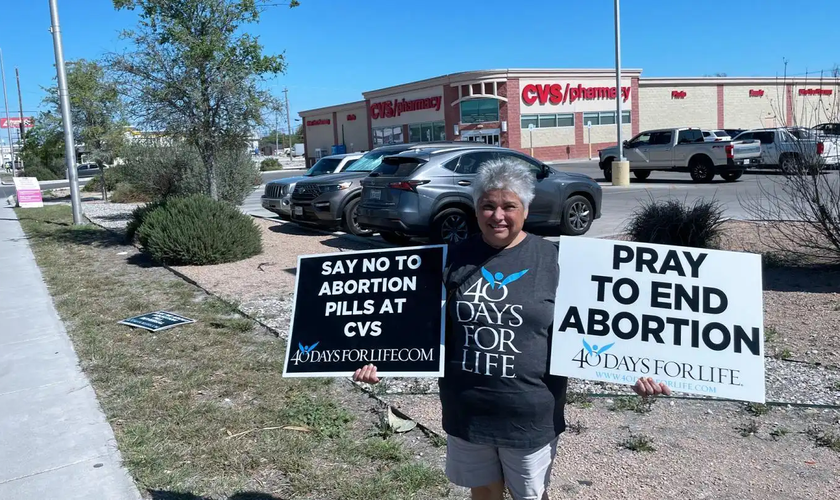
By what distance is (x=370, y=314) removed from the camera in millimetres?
3340

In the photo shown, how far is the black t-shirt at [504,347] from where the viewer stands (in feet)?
9.23

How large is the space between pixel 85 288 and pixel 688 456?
27.8ft

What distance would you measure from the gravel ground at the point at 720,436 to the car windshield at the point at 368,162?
333 inches

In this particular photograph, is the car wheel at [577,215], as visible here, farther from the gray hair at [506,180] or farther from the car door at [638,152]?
the car door at [638,152]

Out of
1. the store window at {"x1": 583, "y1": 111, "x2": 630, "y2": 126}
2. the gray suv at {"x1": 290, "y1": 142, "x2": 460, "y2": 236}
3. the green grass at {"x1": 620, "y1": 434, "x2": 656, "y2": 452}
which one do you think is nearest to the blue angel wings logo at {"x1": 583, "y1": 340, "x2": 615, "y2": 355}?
the green grass at {"x1": 620, "y1": 434, "x2": 656, "y2": 452}

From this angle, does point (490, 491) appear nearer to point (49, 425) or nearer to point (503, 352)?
point (503, 352)

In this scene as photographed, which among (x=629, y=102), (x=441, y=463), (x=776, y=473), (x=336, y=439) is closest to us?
(x=776, y=473)

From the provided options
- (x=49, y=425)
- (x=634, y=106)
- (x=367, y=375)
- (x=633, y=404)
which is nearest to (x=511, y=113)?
(x=634, y=106)

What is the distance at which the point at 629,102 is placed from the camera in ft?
157

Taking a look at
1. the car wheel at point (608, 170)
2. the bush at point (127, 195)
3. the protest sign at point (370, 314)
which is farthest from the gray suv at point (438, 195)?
the bush at point (127, 195)

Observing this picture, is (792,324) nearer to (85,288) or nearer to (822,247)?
(822,247)

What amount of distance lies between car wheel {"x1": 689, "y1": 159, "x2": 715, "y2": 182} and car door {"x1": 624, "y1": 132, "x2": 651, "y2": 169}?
1.99 metres

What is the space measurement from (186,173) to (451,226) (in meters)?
9.90

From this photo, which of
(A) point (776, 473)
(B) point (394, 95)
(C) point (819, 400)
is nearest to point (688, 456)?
(A) point (776, 473)
